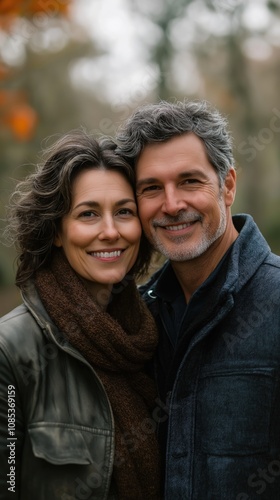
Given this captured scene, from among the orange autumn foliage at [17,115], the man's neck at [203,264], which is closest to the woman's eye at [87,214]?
the man's neck at [203,264]

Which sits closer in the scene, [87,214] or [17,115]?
[87,214]

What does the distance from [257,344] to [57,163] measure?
1.23 metres

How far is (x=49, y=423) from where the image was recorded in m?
2.57

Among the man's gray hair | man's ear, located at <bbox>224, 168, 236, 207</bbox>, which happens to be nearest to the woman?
the man's gray hair

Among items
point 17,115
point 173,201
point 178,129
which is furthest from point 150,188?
point 17,115

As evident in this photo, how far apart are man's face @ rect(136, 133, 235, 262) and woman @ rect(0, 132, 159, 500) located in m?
0.10

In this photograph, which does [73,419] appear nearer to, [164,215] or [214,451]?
[214,451]

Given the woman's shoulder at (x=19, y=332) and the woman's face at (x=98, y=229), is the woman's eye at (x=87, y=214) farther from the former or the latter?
the woman's shoulder at (x=19, y=332)

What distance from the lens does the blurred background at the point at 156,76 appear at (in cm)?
1403

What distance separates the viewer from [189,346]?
2744 millimetres

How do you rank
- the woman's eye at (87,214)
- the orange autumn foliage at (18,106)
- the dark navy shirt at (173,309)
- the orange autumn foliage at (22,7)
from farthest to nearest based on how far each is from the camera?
1. the orange autumn foliage at (18,106)
2. the orange autumn foliage at (22,7)
3. the woman's eye at (87,214)
4. the dark navy shirt at (173,309)

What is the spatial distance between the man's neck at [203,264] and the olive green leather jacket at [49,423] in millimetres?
699

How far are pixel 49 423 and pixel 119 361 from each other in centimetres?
41

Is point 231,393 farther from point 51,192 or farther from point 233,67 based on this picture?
point 233,67
